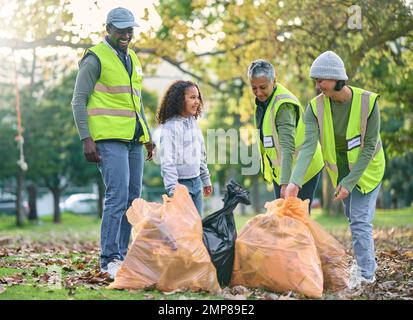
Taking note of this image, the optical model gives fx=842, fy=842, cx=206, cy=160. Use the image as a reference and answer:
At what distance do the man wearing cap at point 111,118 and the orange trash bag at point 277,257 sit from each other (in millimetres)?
954

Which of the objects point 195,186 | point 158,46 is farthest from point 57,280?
point 158,46

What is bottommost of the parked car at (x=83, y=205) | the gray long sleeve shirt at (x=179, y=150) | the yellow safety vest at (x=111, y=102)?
the parked car at (x=83, y=205)

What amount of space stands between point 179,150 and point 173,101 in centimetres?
36

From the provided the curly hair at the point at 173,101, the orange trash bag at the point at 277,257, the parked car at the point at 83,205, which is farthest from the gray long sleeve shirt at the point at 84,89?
the parked car at the point at 83,205

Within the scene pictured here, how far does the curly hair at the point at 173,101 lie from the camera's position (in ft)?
19.5

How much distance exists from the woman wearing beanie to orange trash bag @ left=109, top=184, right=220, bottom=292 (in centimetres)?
79

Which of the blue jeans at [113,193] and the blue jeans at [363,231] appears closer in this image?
the blue jeans at [363,231]

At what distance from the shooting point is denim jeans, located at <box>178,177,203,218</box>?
19.6 ft

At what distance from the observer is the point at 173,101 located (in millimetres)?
5945

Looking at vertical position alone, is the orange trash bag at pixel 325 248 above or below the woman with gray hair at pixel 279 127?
below

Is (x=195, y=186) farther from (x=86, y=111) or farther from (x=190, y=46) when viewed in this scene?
(x=190, y=46)

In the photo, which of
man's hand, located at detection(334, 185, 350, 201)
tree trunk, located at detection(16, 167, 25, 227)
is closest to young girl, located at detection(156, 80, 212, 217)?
man's hand, located at detection(334, 185, 350, 201)

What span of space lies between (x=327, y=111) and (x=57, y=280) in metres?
2.19

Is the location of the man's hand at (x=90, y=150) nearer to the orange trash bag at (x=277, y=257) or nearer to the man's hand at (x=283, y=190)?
the orange trash bag at (x=277, y=257)
